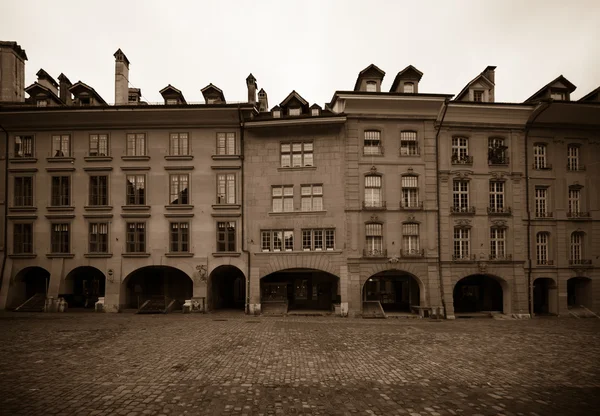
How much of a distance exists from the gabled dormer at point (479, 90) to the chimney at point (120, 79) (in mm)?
30226

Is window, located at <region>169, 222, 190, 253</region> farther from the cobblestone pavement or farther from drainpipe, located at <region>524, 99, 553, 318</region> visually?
drainpipe, located at <region>524, 99, 553, 318</region>

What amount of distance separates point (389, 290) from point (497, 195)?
12.6m

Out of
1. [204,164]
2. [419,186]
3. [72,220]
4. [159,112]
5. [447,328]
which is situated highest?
[159,112]

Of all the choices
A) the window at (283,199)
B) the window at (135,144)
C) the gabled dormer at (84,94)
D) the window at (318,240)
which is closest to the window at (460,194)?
the window at (318,240)

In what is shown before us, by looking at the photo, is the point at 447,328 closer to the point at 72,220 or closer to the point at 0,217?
the point at 72,220

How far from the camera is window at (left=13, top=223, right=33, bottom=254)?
31688 mm

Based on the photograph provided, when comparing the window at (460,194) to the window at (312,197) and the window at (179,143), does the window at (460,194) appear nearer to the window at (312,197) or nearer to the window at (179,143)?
the window at (312,197)

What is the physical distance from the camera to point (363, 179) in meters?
30.6

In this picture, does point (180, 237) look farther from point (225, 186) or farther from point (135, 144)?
point (135, 144)

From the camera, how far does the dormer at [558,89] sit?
32062 mm

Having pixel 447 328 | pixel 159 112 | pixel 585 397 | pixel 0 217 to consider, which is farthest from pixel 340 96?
pixel 0 217

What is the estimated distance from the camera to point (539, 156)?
107ft

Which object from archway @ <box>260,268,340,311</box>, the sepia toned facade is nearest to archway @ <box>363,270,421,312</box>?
the sepia toned facade

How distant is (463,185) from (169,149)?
990 inches
